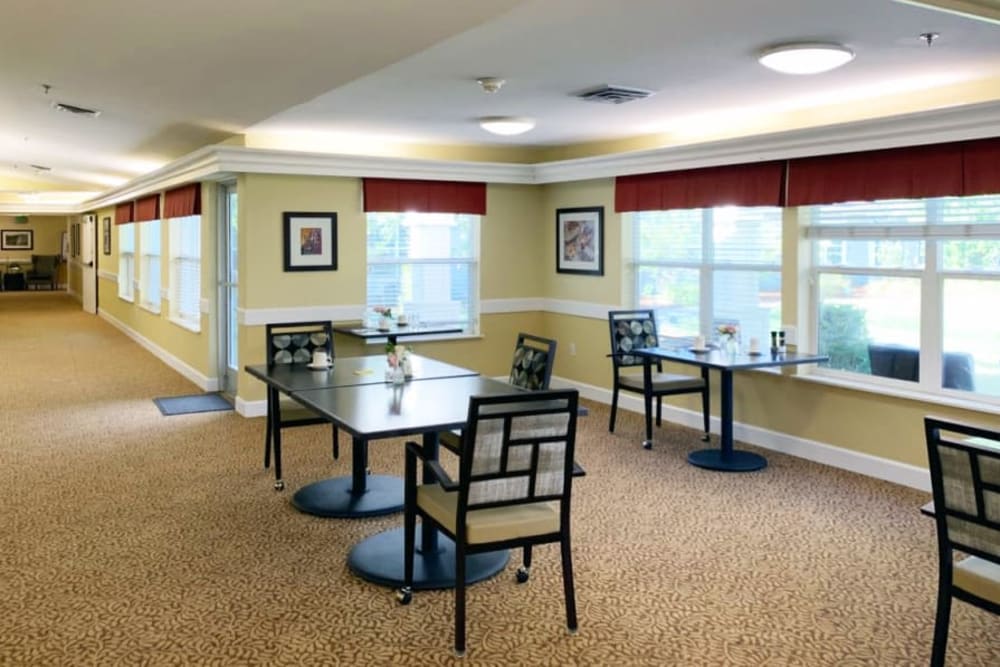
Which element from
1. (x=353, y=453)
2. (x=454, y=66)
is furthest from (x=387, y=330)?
(x=454, y=66)

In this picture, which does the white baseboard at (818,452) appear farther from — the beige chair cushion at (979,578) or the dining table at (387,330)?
the beige chair cushion at (979,578)

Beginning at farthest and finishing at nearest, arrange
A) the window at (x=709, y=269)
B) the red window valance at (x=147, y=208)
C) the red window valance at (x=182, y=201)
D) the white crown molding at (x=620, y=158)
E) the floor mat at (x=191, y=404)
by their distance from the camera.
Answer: the red window valance at (x=147, y=208) < the red window valance at (x=182, y=201) < the floor mat at (x=191, y=404) < the window at (x=709, y=269) < the white crown molding at (x=620, y=158)

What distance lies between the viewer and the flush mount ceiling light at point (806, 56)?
3.87 meters

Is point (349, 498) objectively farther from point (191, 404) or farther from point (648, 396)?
point (191, 404)

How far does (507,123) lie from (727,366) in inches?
89.8

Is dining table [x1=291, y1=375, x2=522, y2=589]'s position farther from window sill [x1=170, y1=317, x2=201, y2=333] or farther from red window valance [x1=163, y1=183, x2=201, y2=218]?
window sill [x1=170, y1=317, x2=201, y2=333]

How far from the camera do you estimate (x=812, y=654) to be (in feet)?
10.0

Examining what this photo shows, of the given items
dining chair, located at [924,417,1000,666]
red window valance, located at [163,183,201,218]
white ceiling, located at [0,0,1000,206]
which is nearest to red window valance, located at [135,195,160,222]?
red window valance, located at [163,183,201,218]

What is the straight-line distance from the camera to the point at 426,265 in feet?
25.6

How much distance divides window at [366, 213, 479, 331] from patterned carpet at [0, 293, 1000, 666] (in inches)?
76.8

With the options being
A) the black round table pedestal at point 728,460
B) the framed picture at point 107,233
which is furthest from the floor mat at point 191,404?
the framed picture at point 107,233

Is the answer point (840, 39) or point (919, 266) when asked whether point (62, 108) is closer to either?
point (840, 39)

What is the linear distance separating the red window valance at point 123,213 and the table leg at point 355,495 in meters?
→ 8.10

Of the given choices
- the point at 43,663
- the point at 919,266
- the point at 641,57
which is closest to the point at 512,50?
the point at 641,57
